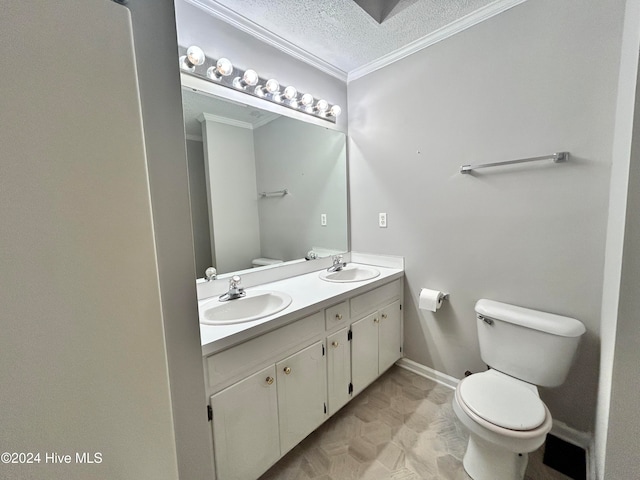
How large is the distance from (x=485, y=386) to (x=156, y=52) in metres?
1.85

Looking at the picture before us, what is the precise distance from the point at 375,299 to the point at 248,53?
5.81ft

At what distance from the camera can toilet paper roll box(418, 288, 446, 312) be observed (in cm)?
175

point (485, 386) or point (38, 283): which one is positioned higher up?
point (38, 283)

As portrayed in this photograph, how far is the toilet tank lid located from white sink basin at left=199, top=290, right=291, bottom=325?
1.16 meters

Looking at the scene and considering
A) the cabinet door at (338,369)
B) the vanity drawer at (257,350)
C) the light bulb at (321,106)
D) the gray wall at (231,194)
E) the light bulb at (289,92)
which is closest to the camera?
the vanity drawer at (257,350)

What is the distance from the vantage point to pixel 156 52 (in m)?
0.63

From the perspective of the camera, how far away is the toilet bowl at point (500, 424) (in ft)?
3.45

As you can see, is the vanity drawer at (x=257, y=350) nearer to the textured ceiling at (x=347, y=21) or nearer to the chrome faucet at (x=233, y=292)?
the chrome faucet at (x=233, y=292)

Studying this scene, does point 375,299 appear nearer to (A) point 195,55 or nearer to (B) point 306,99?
(B) point 306,99

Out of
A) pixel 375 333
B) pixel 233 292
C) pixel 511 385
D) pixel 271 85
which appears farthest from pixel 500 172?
pixel 233 292

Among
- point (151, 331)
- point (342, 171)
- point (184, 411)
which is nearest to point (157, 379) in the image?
point (151, 331)

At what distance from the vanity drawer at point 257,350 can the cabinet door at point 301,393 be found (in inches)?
3.1

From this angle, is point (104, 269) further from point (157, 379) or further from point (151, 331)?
point (157, 379)

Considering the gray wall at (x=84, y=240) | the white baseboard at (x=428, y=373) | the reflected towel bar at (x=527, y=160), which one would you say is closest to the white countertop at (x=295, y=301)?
the gray wall at (x=84, y=240)
